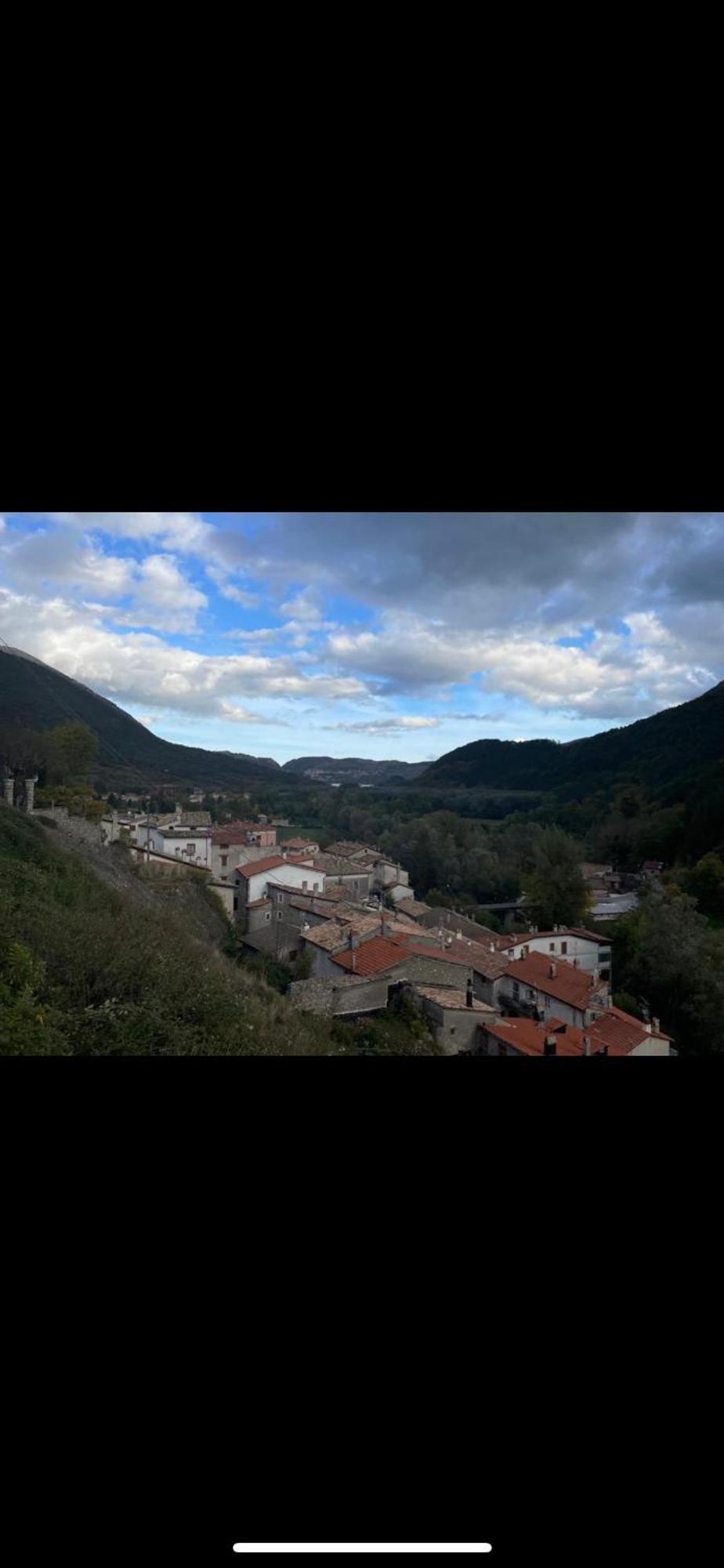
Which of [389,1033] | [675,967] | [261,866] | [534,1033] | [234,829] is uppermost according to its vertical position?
[234,829]

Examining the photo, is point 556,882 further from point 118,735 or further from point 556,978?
point 118,735

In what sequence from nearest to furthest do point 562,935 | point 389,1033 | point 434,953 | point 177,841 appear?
point 562,935, point 389,1033, point 434,953, point 177,841
